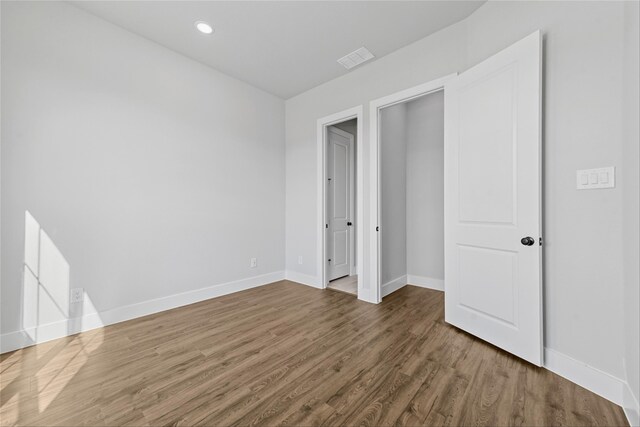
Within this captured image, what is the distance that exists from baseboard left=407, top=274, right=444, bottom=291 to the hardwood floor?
3.81ft

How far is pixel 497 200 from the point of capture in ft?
6.79

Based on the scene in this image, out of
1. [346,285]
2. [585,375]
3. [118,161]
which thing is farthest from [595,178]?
[118,161]

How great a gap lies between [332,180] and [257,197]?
4.00ft

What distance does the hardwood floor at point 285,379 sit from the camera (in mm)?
1387

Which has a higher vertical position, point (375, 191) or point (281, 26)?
point (281, 26)

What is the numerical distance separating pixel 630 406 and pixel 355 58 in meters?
3.58

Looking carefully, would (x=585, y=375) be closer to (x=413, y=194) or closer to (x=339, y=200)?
(x=413, y=194)

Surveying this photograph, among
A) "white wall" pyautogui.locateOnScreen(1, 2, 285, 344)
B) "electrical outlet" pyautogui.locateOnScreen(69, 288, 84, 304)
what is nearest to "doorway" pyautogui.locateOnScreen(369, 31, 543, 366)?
"white wall" pyautogui.locateOnScreen(1, 2, 285, 344)

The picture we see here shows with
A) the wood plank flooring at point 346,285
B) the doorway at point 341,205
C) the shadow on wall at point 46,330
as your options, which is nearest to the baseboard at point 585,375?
the wood plank flooring at point 346,285

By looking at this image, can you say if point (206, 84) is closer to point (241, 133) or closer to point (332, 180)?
point (241, 133)

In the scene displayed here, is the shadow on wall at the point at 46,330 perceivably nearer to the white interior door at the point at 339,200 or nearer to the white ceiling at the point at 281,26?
the white ceiling at the point at 281,26

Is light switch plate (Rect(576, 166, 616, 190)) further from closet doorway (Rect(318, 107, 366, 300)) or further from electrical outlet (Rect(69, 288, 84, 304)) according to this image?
electrical outlet (Rect(69, 288, 84, 304))

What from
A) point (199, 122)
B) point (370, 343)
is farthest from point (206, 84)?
point (370, 343)

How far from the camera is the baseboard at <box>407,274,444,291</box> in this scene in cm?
364
